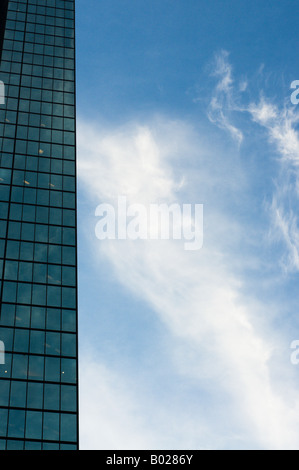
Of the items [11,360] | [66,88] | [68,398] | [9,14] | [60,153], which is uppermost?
[9,14]

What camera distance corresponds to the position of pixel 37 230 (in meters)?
76.2

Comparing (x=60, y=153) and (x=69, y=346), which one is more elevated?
(x=60, y=153)

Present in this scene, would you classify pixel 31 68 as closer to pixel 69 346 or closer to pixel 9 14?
pixel 9 14

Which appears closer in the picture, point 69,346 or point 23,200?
point 69,346

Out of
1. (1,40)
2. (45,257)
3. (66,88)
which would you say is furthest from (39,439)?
(1,40)

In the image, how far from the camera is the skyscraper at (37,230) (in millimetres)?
60875

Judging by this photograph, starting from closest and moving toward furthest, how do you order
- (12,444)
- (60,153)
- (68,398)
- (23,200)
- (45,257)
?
(12,444) < (68,398) < (45,257) < (23,200) < (60,153)

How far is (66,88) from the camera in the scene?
96562mm

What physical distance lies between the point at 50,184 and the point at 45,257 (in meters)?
14.1

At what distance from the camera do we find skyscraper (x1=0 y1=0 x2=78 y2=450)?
6088cm

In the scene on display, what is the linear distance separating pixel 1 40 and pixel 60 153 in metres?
29.5
